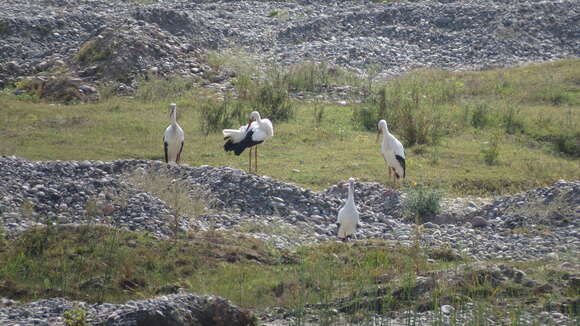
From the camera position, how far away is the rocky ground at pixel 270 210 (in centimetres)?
1455

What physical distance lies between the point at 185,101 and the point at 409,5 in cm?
Result: 1531

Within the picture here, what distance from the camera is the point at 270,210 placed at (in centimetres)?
1609

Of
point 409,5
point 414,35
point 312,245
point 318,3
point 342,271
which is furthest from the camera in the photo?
point 318,3

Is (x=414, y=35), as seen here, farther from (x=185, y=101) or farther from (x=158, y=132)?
(x=158, y=132)

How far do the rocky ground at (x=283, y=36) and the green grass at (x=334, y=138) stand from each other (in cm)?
251

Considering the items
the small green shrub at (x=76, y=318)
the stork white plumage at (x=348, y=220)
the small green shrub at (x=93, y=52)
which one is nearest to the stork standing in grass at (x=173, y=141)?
the stork white plumage at (x=348, y=220)

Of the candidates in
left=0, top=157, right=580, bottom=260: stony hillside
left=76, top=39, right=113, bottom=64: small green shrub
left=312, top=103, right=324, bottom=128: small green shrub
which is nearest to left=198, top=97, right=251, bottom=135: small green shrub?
left=312, top=103, right=324, bottom=128: small green shrub

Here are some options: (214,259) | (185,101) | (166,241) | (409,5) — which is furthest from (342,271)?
(409,5)

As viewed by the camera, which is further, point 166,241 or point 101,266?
point 166,241

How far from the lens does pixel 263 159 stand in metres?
21.1

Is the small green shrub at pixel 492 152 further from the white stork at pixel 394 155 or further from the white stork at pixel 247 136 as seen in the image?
the white stork at pixel 247 136

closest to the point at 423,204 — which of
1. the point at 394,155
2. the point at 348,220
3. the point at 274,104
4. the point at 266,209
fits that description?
the point at 394,155

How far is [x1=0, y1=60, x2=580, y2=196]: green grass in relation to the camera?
19828mm

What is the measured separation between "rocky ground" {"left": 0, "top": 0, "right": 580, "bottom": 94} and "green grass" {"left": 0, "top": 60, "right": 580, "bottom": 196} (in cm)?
251
